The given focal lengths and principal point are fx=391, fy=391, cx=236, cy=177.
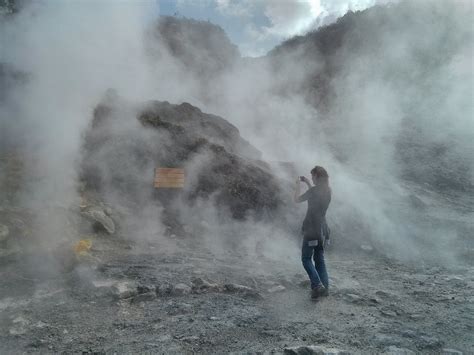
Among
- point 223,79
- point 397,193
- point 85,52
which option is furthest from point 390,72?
point 85,52

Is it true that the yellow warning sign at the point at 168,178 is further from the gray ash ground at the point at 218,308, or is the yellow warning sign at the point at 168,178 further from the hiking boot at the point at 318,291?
the hiking boot at the point at 318,291

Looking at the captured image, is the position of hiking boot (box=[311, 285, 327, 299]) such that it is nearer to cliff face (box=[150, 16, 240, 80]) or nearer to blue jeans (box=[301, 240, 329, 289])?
blue jeans (box=[301, 240, 329, 289])

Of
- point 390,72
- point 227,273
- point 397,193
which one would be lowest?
point 227,273

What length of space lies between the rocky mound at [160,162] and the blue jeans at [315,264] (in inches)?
108

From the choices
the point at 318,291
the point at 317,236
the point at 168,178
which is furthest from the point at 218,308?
the point at 168,178

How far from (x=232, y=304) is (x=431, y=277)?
2719 millimetres

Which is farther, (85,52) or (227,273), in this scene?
(85,52)

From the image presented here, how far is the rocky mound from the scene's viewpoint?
6707mm

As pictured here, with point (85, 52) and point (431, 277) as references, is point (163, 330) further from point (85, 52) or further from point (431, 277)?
point (85, 52)

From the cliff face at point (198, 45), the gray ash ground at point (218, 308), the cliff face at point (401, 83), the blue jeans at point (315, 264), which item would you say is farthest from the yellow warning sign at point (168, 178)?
the cliff face at point (198, 45)

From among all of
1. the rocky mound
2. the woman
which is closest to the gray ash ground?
the woman

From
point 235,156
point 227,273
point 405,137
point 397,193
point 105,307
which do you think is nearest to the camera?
point 105,307

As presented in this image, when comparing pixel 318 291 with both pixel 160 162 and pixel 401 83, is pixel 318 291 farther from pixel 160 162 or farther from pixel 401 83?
pixel 401 83

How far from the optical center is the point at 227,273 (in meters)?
4.46
